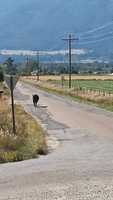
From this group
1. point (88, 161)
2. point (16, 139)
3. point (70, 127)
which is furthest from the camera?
point (70, 127)

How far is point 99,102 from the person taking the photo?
165ft

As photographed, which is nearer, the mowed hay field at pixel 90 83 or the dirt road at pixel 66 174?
the dirt road at pixel 66 174

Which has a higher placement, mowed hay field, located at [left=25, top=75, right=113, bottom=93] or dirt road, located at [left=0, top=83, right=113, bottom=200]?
dirt road, located at [left=0, top=83, right=113, bottom=200]

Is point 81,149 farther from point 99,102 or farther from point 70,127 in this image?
point 99,102

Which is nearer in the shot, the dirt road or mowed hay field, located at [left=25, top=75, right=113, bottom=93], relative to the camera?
the dirt road

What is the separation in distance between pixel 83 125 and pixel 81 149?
10.6 meters

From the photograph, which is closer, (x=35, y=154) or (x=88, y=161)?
(x=88, y=161)

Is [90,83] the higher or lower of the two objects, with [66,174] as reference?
lower

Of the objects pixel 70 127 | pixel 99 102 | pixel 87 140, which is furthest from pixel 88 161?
pixel 99 102

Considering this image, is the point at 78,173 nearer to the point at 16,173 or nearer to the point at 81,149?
the point at 16,173

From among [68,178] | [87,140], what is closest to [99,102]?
[87,140]

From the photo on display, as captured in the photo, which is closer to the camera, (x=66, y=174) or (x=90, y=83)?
(x=66, y=174)

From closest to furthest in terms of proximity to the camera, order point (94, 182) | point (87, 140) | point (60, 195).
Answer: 1. point (60, 195)
2. point (94, 182)
3. point (87, 140)

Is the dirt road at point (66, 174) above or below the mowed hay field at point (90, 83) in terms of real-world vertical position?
above
